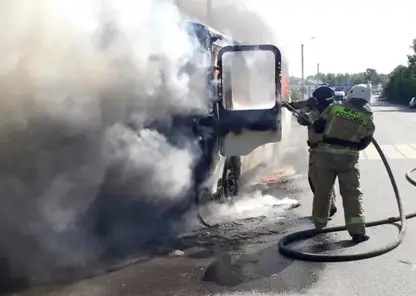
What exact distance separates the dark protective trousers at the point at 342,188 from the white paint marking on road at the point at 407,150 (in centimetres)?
781

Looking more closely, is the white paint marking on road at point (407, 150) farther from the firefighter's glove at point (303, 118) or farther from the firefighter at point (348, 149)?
the firefighter at point (348, 149)

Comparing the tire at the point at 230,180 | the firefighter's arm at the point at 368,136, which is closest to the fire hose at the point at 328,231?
the tire at the point at 230,180

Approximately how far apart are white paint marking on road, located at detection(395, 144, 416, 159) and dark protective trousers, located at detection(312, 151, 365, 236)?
7808 millimetres

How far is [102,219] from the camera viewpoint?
668cm

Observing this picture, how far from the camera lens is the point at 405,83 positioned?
59750 mm

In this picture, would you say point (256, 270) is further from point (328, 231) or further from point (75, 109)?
point (75, 109)

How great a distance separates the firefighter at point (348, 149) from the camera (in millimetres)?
6629

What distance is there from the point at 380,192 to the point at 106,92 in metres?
5.24

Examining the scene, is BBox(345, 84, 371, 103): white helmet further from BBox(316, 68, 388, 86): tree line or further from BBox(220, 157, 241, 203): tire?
BBox(316, 68, 388, 86): tree line

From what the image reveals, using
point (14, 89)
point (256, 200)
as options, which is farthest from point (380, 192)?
point (14, 89)

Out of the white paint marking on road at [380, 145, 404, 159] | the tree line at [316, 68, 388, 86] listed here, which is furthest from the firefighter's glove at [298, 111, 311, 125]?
the tree line at [316, 68, 388, 86]

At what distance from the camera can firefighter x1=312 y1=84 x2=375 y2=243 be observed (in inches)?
261

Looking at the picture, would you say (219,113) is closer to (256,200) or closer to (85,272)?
(256,200)

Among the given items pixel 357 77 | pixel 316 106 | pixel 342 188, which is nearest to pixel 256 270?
pixel 342 188
